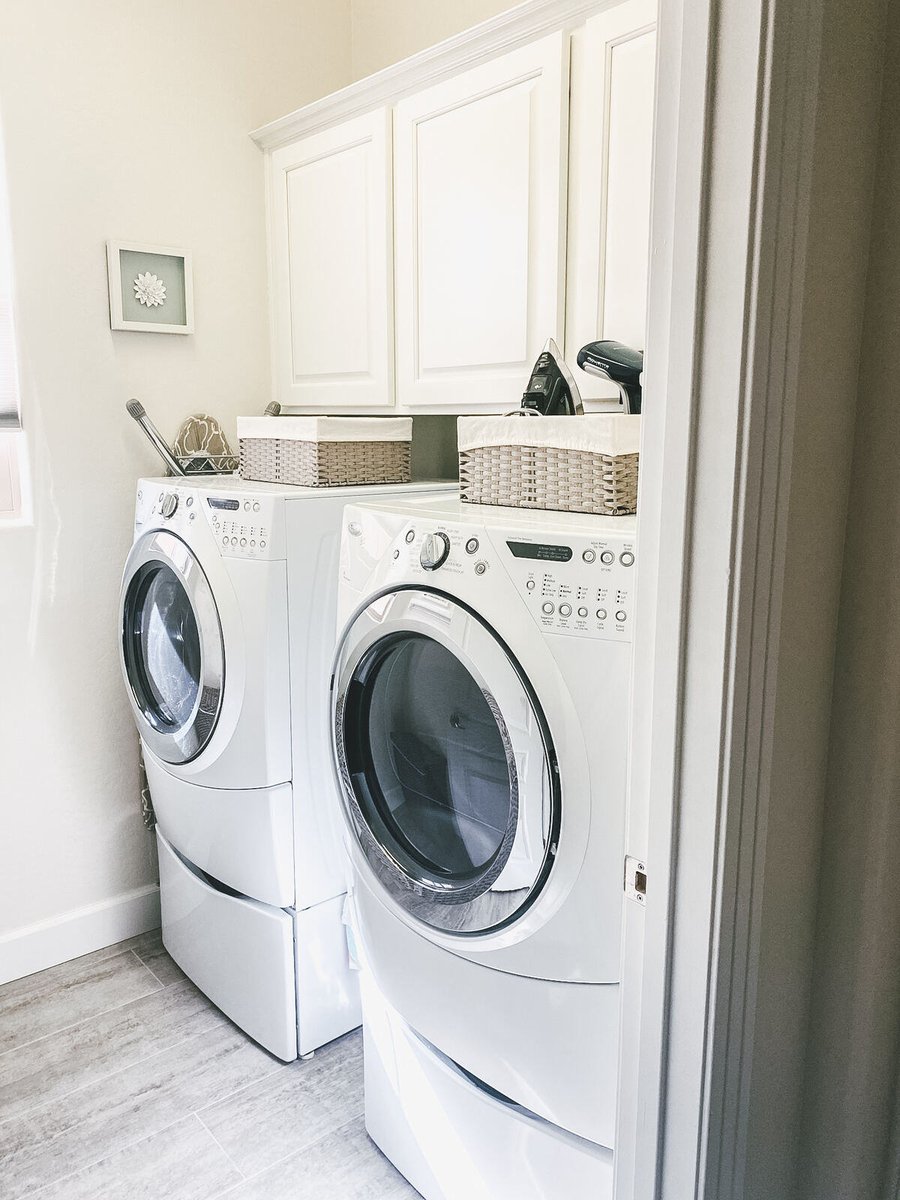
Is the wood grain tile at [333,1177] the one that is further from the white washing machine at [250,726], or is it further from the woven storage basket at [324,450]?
the woven storage basket at [324,450]

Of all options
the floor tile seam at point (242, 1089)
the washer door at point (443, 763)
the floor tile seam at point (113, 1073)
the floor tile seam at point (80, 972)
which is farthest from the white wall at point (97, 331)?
the washer door at point (443, 763)

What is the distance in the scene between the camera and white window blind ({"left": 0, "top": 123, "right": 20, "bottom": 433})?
1.97 metres

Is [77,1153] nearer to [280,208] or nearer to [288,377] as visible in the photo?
[288,377]

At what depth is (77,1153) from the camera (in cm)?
163

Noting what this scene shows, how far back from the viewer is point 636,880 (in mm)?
916

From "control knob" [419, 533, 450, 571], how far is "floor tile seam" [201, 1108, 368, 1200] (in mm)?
1142

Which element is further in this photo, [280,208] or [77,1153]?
[280,208]

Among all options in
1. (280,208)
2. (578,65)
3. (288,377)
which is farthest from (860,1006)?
(280,208)

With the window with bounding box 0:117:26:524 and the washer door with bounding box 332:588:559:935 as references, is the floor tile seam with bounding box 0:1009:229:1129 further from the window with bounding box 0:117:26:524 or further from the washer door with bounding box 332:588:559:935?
the window with bounding box 0:117:26:524

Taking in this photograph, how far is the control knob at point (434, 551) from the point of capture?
1243mm

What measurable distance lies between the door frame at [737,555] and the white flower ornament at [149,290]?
170cm

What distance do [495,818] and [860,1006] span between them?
51 cm

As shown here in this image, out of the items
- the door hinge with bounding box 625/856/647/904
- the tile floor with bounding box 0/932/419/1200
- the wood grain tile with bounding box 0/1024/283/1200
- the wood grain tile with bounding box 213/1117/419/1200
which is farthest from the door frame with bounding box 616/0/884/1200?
the wood grain tile with bounding box 0/1024/283/1200

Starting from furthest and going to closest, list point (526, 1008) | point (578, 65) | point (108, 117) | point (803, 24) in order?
1. point (108, 117)
2. point (578, 65)
3. point (526, 1008)
4. point (803, 24)
